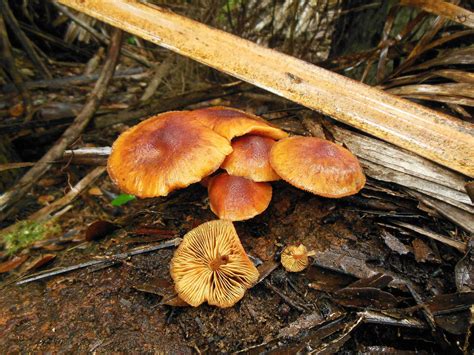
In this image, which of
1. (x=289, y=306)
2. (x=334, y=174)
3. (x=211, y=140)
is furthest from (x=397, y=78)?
(x=289, y=306)

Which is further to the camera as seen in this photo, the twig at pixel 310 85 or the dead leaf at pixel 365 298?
the twig at pixel 310 85

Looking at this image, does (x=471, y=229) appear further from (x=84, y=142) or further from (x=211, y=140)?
(x=84, y=142)

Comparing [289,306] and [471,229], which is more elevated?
[471,229]

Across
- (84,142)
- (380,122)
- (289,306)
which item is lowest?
(84,142)

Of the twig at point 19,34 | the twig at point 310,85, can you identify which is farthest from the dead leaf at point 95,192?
the twig at point 310,85

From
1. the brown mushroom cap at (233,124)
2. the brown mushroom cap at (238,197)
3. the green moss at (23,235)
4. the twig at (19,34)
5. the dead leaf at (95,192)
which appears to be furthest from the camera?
the dead leaf at (95,192)

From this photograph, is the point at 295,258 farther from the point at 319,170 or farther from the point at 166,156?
the point at 166,156

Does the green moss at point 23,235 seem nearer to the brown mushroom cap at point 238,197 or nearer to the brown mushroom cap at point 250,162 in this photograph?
the brown mushroom cap at point 238,197
